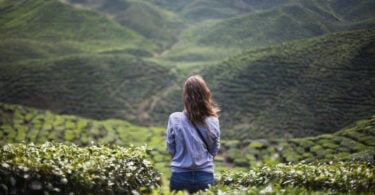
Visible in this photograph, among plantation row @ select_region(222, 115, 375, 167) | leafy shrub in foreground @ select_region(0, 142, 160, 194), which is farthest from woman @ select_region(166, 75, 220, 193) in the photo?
plantation row @ select_region(222, 115, 375, 167)

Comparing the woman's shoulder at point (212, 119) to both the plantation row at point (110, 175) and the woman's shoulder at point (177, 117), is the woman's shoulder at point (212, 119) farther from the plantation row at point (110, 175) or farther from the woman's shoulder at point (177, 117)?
the plantation row at point (110, 175)

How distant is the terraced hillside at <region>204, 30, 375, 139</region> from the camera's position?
18.9m

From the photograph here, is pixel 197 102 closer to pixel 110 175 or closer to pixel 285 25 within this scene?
pixel 110 175

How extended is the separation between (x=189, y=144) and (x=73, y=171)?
1558 mm

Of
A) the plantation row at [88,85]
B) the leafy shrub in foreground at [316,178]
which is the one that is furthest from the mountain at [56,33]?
the leafy shrub in foreground at [316,178]

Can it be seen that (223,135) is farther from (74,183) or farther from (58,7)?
(58,7)

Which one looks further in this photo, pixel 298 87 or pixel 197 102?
pixel 298 87

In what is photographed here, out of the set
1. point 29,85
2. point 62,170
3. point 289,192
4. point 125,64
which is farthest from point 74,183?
point 125,64

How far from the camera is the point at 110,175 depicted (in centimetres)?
478

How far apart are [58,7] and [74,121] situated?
35.5 metres

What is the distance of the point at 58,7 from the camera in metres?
49.0

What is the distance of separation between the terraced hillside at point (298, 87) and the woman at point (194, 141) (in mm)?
14384

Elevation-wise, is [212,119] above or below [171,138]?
above

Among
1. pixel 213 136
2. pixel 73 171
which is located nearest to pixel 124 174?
pixel 73 171
